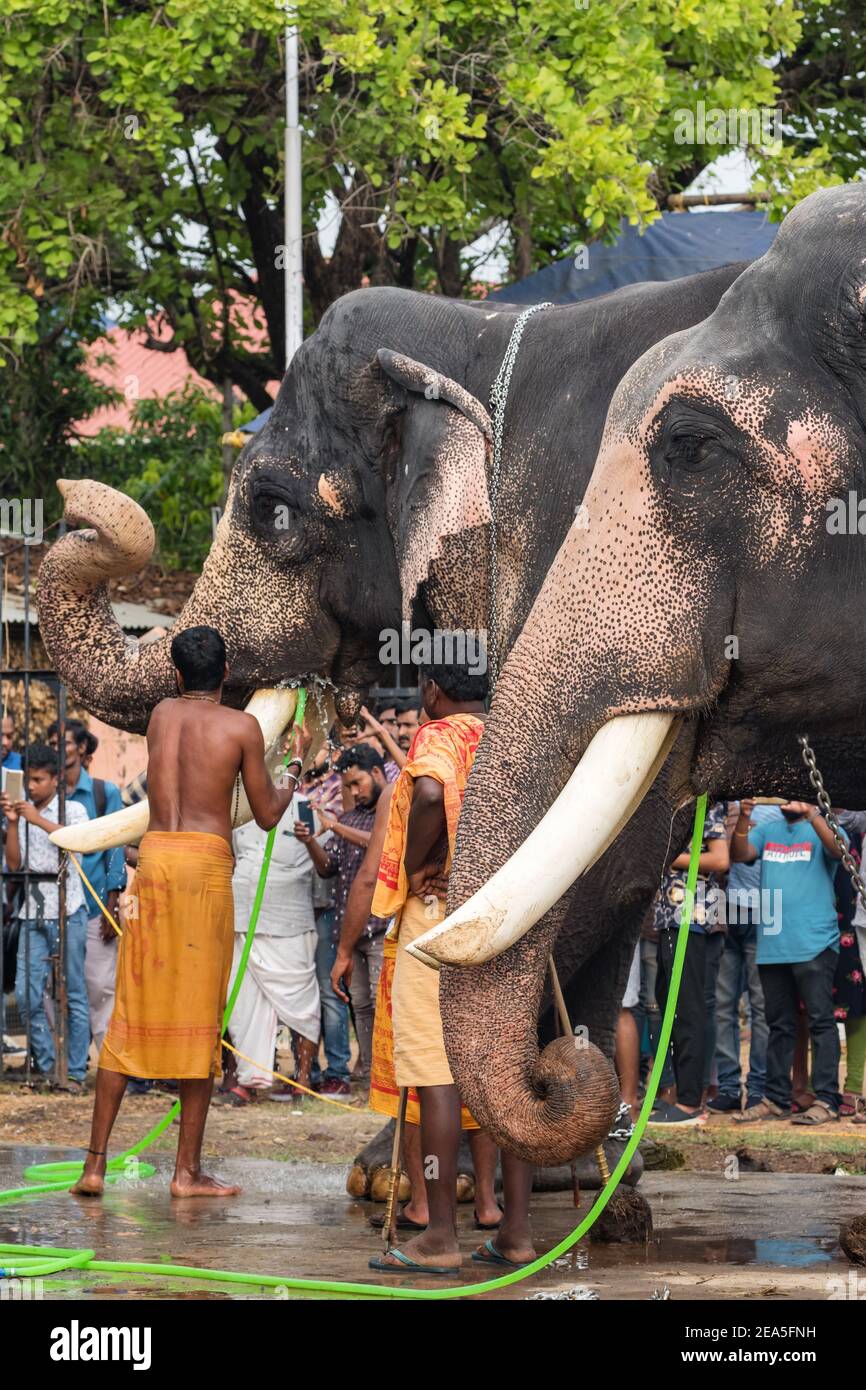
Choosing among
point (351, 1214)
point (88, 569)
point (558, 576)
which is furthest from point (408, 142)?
point (558, 576)

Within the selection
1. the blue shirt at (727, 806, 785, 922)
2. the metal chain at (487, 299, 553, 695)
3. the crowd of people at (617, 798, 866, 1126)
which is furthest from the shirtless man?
the blue shirt at (727, 806, 785, 922)

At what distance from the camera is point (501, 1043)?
4094mm

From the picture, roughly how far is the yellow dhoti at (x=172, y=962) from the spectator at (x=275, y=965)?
4.17 m

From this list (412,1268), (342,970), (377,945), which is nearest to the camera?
(412,1268)

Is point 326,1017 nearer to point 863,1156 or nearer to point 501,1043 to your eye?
point 863,1156

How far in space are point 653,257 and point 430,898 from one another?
23.9 ft

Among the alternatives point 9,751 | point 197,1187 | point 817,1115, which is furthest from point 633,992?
point 9,751

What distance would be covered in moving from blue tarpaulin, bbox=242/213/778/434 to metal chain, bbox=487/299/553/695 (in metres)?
5.51

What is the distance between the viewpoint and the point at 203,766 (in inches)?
264

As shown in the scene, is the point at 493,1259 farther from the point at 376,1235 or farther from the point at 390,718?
the point at 390,718

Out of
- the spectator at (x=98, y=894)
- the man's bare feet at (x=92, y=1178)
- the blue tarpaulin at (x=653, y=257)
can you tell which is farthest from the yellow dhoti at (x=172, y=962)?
the blue tarpaulin at (x=653, y=257)

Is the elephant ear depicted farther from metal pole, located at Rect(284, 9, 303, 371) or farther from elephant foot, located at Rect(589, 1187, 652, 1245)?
metal pole, located at Rect(284, 9, 303, 371)

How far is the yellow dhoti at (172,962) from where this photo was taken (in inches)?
269

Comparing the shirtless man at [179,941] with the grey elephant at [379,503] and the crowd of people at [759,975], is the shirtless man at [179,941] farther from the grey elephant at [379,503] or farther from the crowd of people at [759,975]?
the crowd of people at [759,975]
